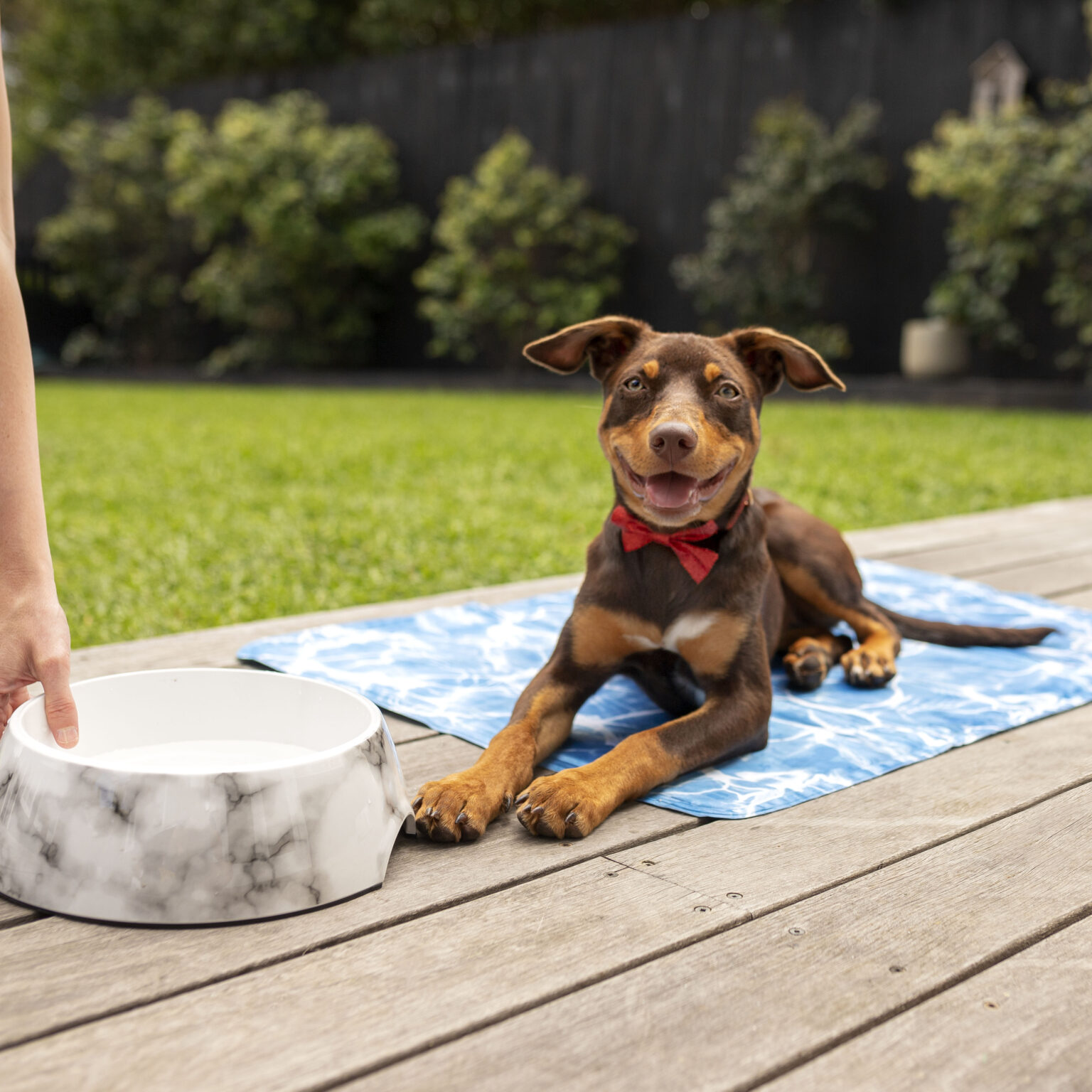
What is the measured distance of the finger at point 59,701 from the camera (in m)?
1.60

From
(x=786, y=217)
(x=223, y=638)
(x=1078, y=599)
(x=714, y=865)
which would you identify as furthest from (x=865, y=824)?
(x=786, y=217)

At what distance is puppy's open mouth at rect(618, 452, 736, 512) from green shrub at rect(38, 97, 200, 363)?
567 inches

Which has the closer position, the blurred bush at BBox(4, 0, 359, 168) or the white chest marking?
the white chest marking

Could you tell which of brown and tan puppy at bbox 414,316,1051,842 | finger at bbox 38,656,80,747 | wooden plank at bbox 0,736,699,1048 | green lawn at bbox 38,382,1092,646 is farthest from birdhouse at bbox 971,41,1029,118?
finger at bbox 38,656,80,747

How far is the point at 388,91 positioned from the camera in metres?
14.5

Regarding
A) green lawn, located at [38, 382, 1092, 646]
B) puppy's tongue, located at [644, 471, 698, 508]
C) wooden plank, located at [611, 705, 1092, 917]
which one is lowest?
green lawn, located at [38, 382, 1092, 646]

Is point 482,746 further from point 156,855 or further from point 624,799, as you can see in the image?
point 156,855

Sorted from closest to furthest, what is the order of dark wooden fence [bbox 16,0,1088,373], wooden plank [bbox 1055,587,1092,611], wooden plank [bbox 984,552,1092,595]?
wooden plank [bbox 1055,587,1092,611], wooden plank [bbox 984,552,1092,595], dark wooden fence [bbox 16,0,1088,373]

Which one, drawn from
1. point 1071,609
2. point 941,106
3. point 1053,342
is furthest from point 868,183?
point 1071,609

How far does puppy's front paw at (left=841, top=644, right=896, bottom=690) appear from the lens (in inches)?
106

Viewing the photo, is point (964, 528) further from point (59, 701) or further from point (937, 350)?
point (937, 350)

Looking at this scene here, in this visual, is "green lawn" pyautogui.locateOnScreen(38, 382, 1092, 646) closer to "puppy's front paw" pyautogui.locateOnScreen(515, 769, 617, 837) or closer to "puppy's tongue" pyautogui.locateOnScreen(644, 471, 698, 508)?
"puppy's tongue" pyautogui.locateOnScreen(644, 471, 698, 508)

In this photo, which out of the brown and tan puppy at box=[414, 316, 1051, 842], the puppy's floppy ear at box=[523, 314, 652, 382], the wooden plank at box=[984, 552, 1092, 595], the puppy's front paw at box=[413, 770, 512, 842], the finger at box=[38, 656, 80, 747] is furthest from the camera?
the wooden plank at box=[984, 552, 1092, 595]

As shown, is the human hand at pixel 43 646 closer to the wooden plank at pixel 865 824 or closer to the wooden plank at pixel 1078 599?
the wooden plank at pixel 865 824
